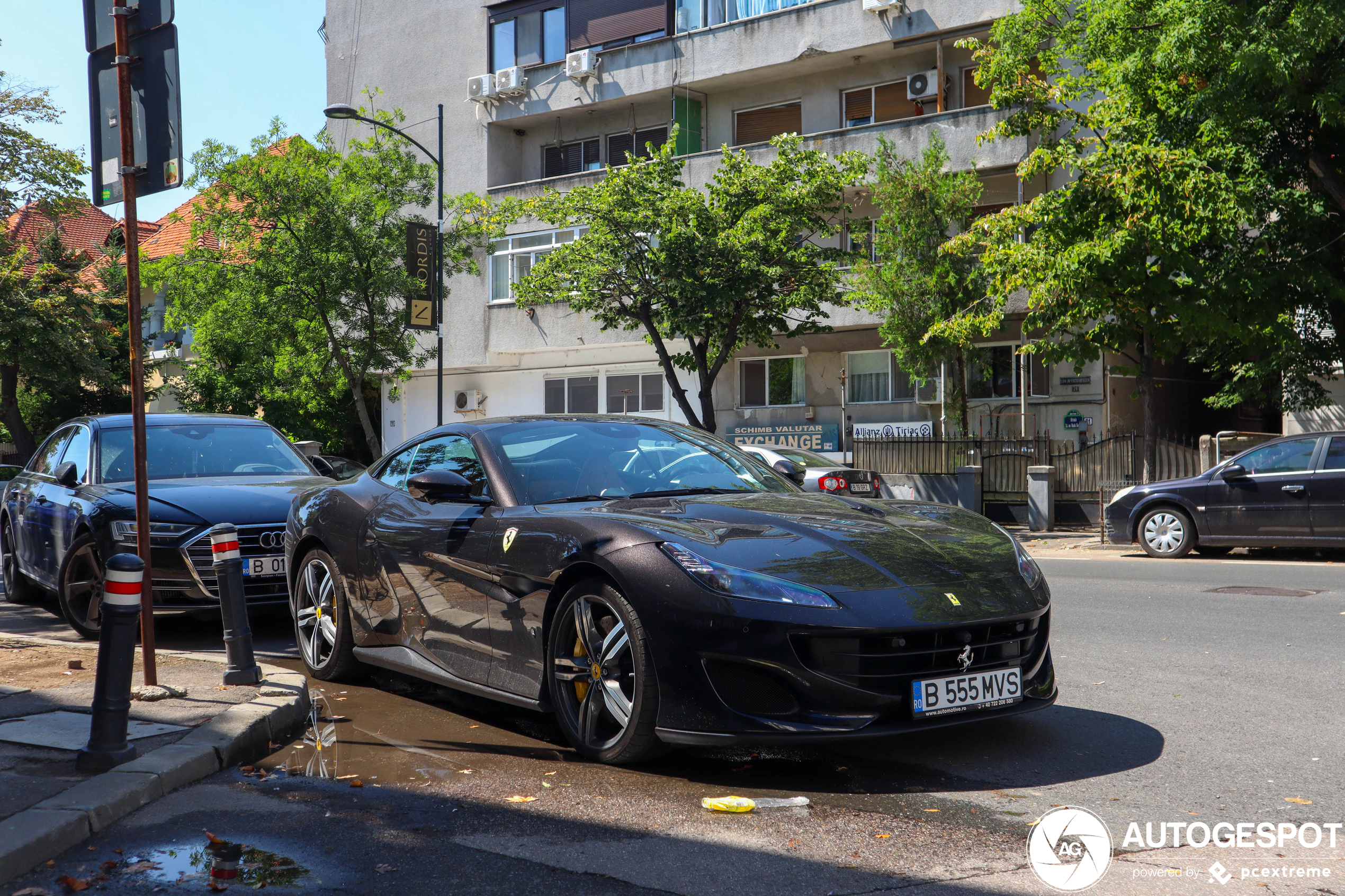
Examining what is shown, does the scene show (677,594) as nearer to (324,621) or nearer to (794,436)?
(324,621)

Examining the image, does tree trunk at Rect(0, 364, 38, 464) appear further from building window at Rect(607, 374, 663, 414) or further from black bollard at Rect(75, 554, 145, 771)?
black bollard at Rect(75, 554, 145, 771)

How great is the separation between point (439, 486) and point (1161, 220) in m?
13.8

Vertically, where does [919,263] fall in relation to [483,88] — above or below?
below

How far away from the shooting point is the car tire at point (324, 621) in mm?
6316

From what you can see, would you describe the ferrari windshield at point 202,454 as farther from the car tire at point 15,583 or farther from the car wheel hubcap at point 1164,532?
the car wheel hubcap at point 1164,532

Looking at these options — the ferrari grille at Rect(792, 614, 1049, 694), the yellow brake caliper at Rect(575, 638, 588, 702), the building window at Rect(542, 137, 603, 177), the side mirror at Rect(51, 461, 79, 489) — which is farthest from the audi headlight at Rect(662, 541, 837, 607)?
the building window at Rect(542, 137, 603, 177)

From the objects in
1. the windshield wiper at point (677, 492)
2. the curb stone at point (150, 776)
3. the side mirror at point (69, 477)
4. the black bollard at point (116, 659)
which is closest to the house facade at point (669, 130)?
the side mirror at point (69, 477)

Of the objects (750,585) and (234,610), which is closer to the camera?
(750,585)

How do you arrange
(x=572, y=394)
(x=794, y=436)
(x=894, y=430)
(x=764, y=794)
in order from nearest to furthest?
(x=764, y=794) → (x=894, y=430) → (x=794, y=436) → (x=572, y=394)

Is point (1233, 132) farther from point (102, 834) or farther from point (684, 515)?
point (102, 834)

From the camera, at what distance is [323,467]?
402 inches

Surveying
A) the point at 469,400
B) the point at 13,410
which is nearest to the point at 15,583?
the point at 469,400

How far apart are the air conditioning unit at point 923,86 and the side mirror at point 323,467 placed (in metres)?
19.4

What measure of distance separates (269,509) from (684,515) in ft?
14.4
